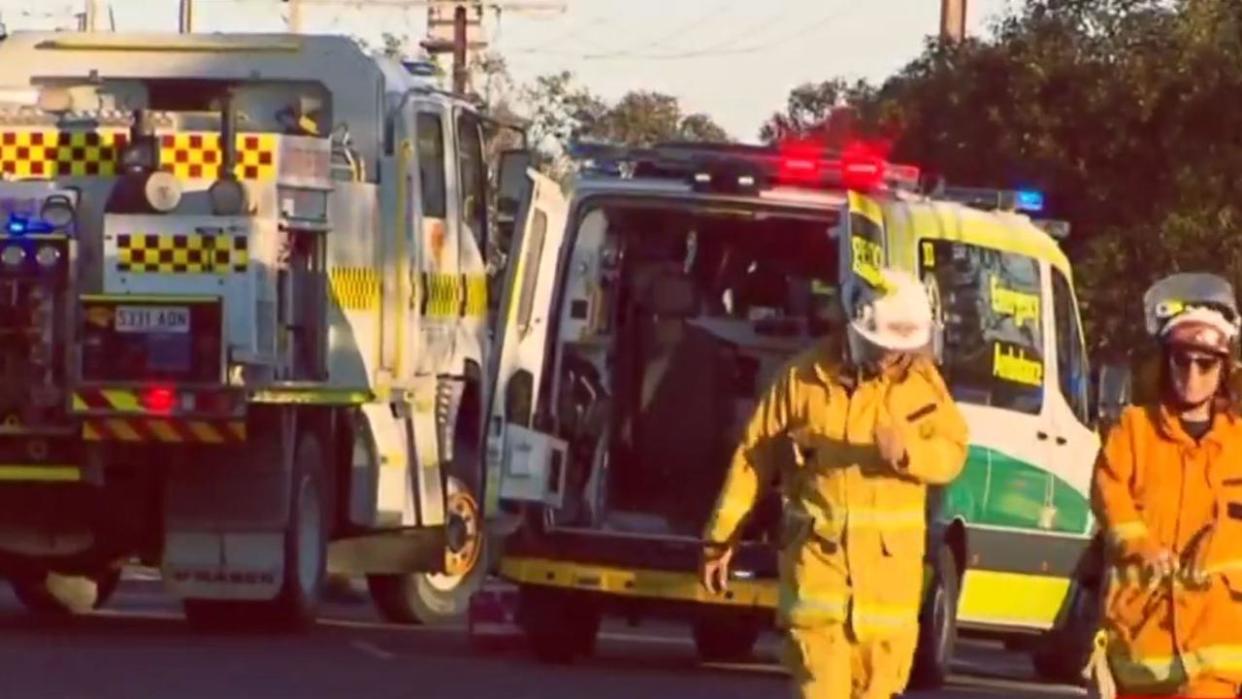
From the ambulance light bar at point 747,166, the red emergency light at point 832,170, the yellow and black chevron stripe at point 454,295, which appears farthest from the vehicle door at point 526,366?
the yellow and black chevron stripe at point 454,295

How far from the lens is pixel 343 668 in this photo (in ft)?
53.1

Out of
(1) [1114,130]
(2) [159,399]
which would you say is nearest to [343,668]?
(2) [159,399]

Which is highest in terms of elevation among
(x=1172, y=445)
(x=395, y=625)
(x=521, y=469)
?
(x=1172, y=445)

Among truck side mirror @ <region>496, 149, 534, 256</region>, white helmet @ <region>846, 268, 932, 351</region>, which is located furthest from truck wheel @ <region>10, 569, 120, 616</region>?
white helmet @ <region>846, 268, 932, 351</region>

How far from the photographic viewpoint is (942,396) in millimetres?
9953

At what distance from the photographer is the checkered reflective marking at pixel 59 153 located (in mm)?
17938

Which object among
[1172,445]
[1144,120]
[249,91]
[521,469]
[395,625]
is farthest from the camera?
[1144,120]

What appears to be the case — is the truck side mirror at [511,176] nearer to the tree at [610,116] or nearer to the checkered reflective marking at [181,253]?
the checkered reflective marking at [181,253]

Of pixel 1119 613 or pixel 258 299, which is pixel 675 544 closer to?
pixel 258 299

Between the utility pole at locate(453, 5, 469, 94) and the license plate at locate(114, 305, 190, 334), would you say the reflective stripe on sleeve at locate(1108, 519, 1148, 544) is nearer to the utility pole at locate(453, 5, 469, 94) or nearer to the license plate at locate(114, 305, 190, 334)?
the license plate at locate(114, 305, 190, 334)

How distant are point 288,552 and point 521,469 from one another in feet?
8.08

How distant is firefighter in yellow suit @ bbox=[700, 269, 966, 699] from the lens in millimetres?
9672

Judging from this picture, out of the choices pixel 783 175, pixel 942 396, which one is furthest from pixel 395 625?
pixel 942 396

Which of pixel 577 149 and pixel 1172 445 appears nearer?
pixel 1172 445
